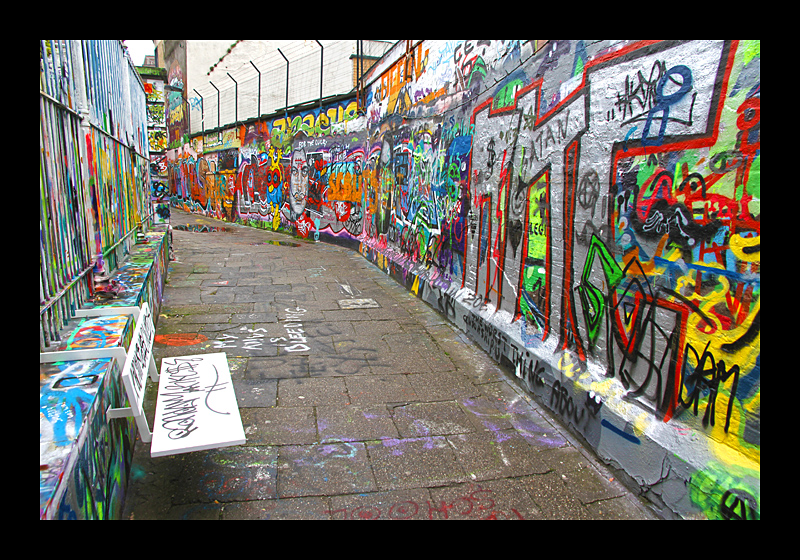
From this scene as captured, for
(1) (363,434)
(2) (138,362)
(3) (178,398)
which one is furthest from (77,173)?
(1) (363,434)

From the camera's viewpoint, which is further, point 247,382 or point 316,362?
point 316,362

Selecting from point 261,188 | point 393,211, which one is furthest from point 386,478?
point 261,188

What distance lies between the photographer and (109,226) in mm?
4586

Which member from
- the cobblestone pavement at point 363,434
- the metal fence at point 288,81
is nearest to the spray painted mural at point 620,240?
the cobblestone pavement at point 363,434

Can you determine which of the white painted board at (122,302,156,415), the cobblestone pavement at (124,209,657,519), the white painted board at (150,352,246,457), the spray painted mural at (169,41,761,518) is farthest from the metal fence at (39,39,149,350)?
the spray painted mural at (169,41,761,518)

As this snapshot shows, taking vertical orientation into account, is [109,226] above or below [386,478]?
above

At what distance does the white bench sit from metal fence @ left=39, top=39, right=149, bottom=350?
1.30 feet

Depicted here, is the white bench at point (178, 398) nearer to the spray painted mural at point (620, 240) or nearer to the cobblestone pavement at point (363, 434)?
the cobblestone pavement at point (363, 434)

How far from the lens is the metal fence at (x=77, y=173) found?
8.72 ft

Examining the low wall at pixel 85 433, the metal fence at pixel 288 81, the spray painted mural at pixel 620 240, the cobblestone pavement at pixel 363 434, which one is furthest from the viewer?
the metal fence at pixel 288 81

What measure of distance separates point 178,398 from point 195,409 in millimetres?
172

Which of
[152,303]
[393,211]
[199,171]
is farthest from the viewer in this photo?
[199,171]
